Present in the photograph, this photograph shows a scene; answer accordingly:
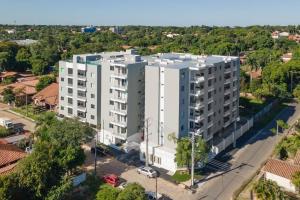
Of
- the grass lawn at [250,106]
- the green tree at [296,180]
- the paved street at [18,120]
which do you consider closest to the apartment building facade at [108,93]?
the paved street at [18,120]

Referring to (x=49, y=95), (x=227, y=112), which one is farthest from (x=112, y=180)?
(x=49, y=95)

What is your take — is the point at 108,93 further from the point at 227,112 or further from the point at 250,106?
the point at 250,106

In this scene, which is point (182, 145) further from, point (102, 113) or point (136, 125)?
point (102, 113)

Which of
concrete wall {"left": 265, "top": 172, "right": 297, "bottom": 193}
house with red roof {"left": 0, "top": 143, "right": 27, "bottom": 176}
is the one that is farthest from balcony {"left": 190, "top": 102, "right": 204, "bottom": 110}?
house with red roof {"left": 0, "top": 143, "right": 27, "bottom": 176}

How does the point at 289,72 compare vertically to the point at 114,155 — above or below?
above

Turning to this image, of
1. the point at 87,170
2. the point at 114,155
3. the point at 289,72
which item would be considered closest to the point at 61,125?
the point at 87,170

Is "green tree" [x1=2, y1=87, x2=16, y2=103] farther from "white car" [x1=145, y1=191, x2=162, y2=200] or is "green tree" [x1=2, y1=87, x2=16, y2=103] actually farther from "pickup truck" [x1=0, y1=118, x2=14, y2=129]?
"white car" [x1=145, y1=191, x2=162, y2=200]
